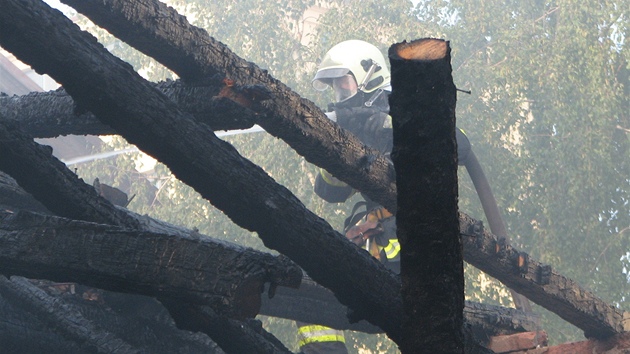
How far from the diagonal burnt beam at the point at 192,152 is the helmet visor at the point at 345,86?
4.48 metres

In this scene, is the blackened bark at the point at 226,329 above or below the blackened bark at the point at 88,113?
below

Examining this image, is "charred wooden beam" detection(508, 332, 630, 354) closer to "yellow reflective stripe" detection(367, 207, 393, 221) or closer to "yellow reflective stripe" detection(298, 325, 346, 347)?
"yellow reflective stripe" detection(298, 325, 346, 347)

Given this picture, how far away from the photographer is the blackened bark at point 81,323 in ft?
12.2

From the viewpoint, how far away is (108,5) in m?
3.25

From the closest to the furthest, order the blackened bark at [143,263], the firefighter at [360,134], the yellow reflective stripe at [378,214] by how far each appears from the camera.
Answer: the blackened bark at [143,263]
the firefighter at [360,134]
the yellow reflective stripe at [378,214]

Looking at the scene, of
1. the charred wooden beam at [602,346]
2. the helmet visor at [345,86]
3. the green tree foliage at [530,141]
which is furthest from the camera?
the green tree foliage at [530,141]

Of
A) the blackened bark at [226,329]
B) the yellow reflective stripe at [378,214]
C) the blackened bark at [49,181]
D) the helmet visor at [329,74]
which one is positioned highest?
the helmet visor at [329,74]

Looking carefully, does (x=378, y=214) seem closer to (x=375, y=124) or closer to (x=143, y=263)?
(x=375, y=124)

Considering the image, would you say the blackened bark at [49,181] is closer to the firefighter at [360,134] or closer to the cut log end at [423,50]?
the cut log end at [423,50]

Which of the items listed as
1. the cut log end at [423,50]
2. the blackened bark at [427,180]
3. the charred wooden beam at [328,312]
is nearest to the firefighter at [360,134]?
the charred wooden beam at [328,312]

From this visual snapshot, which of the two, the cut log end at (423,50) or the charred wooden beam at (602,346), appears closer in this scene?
the cut log end at (423,50)

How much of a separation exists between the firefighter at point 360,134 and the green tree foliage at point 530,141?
3.40 metres

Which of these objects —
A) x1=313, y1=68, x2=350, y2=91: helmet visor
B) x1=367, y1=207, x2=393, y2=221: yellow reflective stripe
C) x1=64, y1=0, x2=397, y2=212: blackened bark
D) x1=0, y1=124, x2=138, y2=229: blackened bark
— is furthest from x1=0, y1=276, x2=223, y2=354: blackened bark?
x1=313, y1=68, x2=350, y2=91: helmet visor

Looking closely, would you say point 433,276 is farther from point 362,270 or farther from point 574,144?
point 574,144
